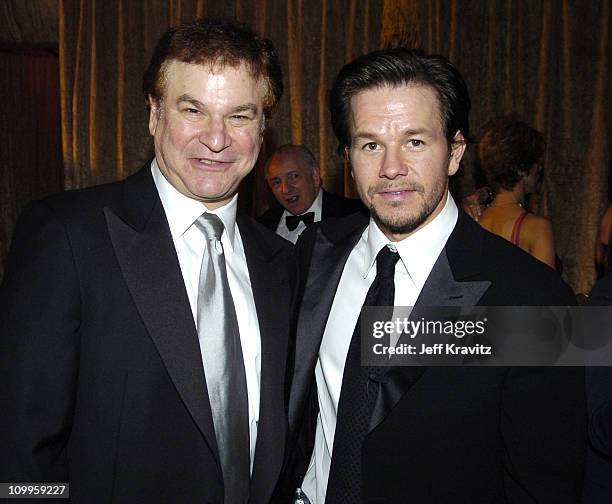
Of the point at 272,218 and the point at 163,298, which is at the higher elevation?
the point at 163,298

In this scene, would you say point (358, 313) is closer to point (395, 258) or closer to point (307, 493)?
point (395, 258)

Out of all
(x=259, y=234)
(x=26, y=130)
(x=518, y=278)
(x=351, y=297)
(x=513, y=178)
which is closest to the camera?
(x=518, y=278)

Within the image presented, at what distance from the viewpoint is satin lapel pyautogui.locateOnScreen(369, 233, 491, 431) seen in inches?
63.1

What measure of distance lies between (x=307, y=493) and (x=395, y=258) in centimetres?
69

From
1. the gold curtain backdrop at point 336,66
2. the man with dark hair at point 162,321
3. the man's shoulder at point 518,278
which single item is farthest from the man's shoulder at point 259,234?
the gold curtain backdrop at point 336,66

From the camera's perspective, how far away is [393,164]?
1.74m

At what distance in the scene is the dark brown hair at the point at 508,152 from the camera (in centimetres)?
325

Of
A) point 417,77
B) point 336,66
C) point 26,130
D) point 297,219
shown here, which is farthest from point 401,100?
point 26,130

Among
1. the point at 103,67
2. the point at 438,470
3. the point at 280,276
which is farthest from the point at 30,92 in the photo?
the point at 438,470

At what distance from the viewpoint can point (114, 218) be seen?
166 cm

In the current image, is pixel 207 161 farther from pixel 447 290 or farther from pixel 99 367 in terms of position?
pixel 447 290

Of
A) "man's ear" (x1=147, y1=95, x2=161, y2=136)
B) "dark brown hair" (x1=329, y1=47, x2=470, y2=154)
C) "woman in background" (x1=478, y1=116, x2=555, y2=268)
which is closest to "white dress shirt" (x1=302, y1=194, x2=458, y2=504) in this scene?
"dark brown hair" (x1=329, y1=47, x2=470, y2=154)

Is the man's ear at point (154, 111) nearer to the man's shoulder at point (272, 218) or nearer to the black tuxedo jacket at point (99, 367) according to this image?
the black tuxedo jacket at point (99, 367)

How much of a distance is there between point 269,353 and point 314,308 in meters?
0.18
